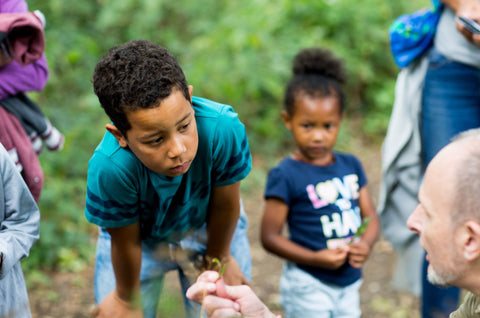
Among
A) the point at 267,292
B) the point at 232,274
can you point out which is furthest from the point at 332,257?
the point at 267,292

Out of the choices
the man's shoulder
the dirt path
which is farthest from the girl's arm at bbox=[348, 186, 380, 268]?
the dirt path

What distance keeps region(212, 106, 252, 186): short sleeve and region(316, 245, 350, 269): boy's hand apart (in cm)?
69

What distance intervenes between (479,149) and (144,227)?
53.5 inches

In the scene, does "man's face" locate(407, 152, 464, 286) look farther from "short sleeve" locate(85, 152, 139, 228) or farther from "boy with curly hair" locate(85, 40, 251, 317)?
"short sleeve" locate(85, 152, 139, 228)

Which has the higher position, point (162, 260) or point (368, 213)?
point (162, 260)

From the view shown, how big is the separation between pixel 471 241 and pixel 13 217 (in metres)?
1.58

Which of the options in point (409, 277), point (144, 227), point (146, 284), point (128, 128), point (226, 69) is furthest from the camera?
point (226, 69)

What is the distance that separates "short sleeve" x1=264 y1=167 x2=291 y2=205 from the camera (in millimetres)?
2713

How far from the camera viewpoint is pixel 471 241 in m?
1.59

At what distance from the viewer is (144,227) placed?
2.31 m

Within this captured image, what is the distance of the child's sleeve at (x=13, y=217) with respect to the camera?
75.6 inches

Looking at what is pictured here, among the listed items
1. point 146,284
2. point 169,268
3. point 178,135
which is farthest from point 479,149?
point 146,284

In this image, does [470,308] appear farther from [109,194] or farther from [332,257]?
[109,194]

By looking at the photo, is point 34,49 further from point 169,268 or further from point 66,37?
point 66,37
